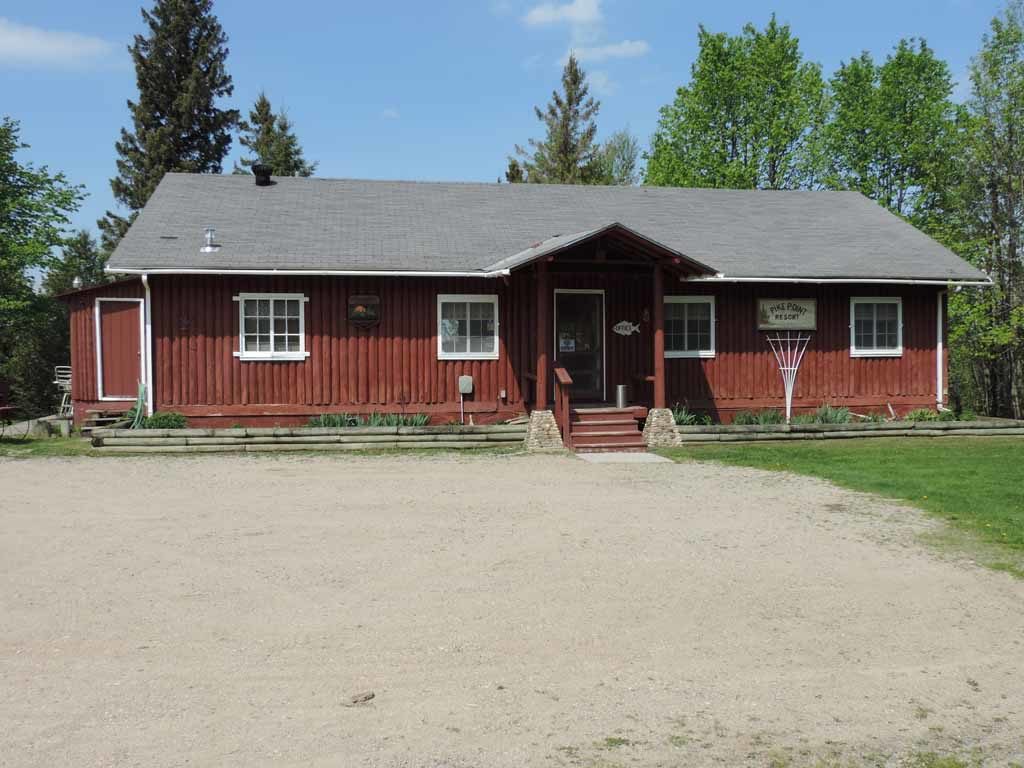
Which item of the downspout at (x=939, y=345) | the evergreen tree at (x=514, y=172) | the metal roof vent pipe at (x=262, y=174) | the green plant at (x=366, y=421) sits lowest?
the green plant at (x=366, y=421)

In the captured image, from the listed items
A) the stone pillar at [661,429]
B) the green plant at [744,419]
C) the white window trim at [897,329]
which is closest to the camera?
the stone pillar at [661,429]

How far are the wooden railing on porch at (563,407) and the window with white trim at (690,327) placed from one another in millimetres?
3157

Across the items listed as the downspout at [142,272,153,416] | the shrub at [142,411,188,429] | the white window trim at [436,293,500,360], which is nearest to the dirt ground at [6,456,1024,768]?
the shrub at [142,411,188,429]

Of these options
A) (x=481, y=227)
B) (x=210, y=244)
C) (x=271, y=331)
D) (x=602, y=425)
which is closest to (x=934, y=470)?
(x=602, y=425)

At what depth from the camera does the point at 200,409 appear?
15867 millimetres

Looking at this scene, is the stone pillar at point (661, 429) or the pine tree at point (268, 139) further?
the pine tree at point (268, 139)

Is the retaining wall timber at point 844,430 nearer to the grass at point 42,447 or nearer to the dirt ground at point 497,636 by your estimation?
the dirt ground at point 497,636

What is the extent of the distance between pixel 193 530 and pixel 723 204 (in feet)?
53.6

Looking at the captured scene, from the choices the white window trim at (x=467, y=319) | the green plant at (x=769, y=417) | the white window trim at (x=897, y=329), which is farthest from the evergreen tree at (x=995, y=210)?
the white window trim at (x=467, y=319)

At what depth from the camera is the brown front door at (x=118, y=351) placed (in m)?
16.3

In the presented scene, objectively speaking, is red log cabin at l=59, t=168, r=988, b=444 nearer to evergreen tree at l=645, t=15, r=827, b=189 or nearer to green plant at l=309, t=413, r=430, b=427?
green plant at l=309, t=413, r=430, b=427

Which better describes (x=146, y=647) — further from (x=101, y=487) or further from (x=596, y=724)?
(x=101, y=487)

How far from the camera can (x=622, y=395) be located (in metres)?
15.9

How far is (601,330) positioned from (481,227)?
11.1 ft
